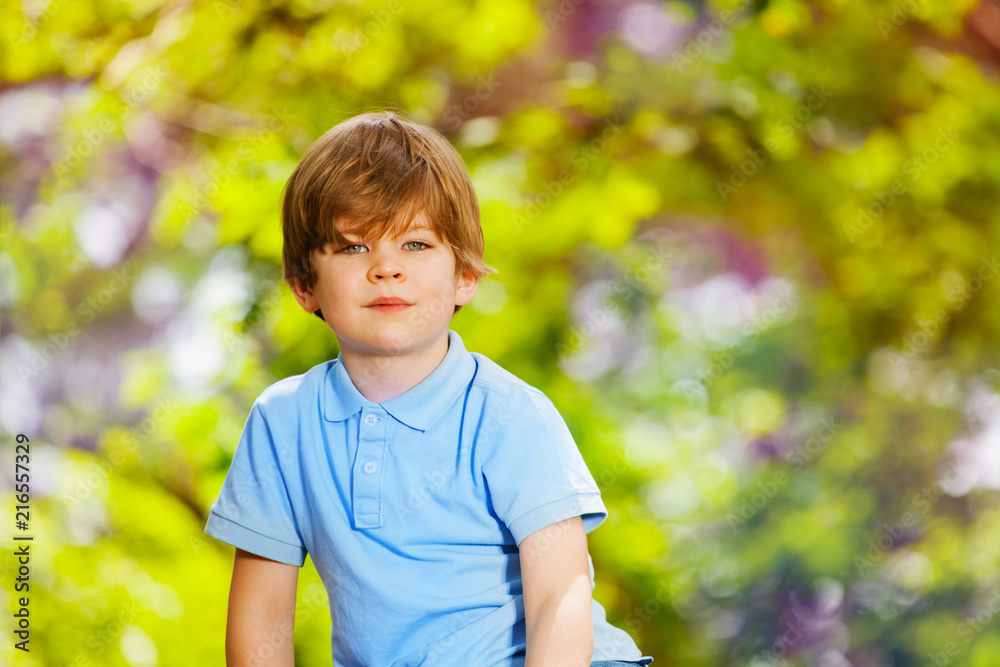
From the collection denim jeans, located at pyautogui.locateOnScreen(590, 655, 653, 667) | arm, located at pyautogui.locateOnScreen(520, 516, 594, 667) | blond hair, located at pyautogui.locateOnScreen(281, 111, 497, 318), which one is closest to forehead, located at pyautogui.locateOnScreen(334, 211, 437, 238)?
blond hair, located at pyautogui.locateOnScreen(281, 111, 497, 318)

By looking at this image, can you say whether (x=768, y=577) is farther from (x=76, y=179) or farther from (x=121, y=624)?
(x=76, y=179)

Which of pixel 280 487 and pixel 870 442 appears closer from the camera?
pixel 280 487

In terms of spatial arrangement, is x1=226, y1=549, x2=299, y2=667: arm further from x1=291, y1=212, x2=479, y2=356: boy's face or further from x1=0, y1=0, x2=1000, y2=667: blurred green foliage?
x1=0, y1=0, x2=1000, y2=667: blurred green foliage

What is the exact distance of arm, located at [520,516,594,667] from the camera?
0.94m

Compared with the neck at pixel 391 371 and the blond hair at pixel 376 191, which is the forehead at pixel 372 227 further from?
the neck at pixel 391 371

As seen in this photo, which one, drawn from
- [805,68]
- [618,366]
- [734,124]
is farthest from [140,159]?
[805,68]

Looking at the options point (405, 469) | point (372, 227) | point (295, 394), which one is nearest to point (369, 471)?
point (405, 469)

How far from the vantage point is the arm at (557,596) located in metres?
0.94

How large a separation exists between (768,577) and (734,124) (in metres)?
0.93

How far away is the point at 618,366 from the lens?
1.91 m

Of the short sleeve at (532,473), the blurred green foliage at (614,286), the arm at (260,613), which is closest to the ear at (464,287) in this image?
the short sleeve at (532,473)

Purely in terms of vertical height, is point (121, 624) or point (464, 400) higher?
point (464, 400)

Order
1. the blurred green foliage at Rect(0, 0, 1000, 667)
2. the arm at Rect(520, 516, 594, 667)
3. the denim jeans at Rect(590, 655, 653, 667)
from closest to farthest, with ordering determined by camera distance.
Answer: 1. the arm at Rect(520, 516, 594, 667)
2. the denim jeans at Rect(590, 655, 653, 667)
3. the blurred green foliage at Rect(0, 0, 1000, 667)

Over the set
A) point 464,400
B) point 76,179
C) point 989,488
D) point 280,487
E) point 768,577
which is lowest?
point 768,577
